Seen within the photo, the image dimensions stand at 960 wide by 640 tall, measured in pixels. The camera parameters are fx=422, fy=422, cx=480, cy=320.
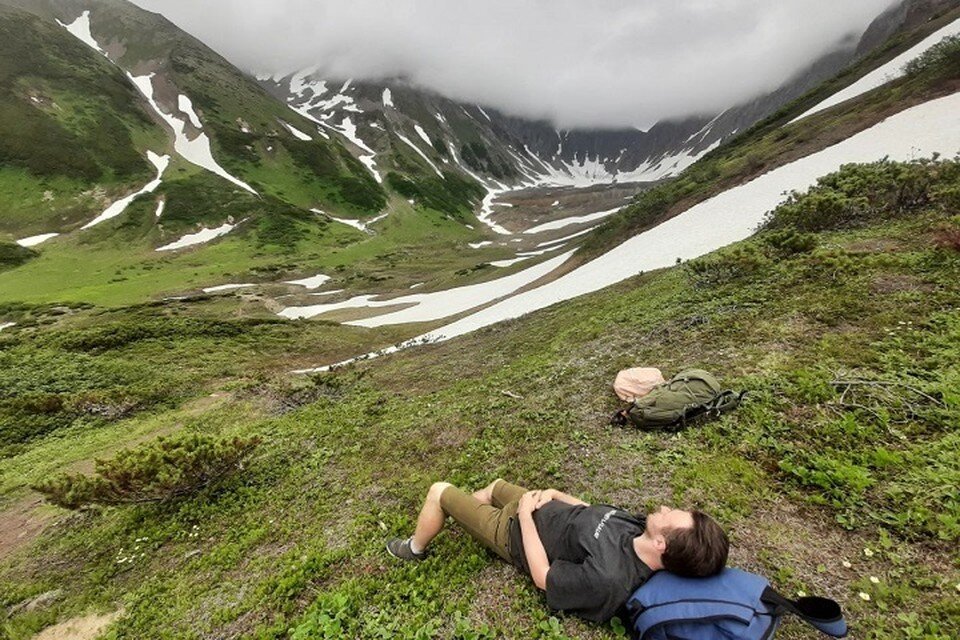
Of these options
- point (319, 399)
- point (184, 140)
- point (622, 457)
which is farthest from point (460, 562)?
point (184, 140)

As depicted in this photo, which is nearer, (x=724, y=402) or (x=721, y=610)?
(x=721, y=610)

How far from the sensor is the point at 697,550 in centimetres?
391

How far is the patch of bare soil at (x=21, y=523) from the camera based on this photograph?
947 cm

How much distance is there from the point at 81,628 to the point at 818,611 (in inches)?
378

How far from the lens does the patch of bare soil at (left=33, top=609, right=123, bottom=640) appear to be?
6238mm

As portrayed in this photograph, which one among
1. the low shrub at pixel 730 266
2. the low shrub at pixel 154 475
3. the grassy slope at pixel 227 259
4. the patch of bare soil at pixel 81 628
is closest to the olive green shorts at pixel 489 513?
the patch of bare soil at pixel 81 628

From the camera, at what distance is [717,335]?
10.7 metres

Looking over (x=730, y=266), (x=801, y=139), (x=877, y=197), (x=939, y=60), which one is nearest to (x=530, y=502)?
(x=730, y=266)

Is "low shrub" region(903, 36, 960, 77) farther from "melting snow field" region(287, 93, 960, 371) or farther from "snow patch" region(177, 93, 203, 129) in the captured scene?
"snow patch" region(177, 93, 203, 129)

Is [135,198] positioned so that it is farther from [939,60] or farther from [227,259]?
[939,60]

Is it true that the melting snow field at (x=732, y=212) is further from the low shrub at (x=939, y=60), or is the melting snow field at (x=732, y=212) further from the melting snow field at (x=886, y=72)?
the melting snow field at (x=886, y=72)

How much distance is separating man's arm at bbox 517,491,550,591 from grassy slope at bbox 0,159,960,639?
470 millimetres

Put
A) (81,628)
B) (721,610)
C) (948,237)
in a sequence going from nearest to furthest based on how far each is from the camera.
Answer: (721,610) < (81,628) < (948,237)

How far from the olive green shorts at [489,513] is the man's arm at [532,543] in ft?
0.93
